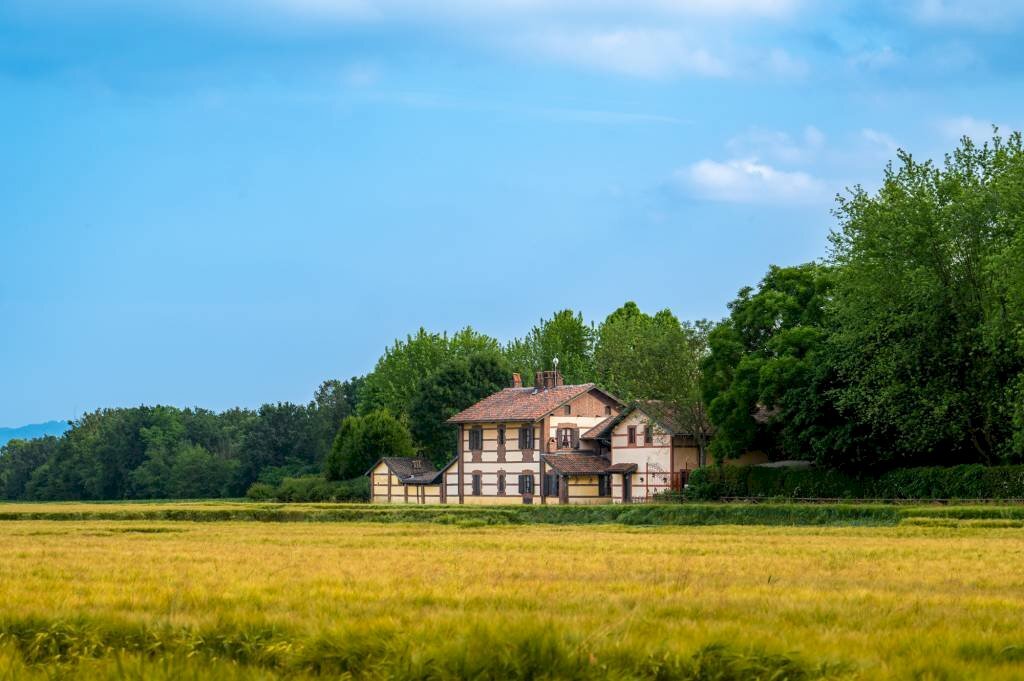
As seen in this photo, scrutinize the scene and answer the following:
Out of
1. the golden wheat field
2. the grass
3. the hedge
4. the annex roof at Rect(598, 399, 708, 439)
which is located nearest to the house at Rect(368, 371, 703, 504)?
the annex roof at Rect(598, 399, 708, 439)

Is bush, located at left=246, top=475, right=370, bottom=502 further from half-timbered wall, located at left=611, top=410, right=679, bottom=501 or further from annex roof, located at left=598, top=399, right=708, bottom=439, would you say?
annex roof, located at left=598, top=399, right=708, bottom=439

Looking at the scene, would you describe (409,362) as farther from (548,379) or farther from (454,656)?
(454,656)

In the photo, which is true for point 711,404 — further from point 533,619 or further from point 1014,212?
point 533,619

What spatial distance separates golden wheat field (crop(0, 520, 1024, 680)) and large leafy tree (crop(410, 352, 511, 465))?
89.7 meters

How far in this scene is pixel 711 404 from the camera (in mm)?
76250

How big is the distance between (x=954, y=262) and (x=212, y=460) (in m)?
101

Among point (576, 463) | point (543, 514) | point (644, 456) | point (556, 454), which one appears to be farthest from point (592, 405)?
point (543, 514)

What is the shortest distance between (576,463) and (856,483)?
83.1ft

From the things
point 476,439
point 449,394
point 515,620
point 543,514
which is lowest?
point 543,514

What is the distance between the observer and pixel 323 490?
344 ft

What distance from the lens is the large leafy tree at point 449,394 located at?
116 meters

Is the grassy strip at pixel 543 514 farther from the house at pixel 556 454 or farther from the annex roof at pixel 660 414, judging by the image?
the house at pixel 556 454

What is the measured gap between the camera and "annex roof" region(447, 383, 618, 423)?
92.1 metres

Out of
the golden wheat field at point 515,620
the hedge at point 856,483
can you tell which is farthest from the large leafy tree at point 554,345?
the golden wheat field at point 515,620
